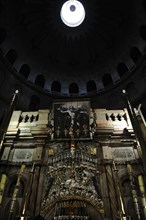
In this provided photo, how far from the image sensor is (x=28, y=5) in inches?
803

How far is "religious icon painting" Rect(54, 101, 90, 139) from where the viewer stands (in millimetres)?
12977

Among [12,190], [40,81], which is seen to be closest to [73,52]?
[40,81]

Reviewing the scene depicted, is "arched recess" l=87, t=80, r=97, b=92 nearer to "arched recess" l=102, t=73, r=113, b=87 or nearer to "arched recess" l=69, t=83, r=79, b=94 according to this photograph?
"arched recess" l=102, t=73, r=113, b=87

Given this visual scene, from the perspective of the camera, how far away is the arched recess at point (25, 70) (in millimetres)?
20894

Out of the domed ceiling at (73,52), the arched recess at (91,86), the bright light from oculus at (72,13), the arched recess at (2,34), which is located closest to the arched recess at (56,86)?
the domed ceiling at (73,52)

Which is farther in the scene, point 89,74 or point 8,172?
point 89,74

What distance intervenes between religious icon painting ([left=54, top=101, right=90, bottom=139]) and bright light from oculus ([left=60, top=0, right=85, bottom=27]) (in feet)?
42.6

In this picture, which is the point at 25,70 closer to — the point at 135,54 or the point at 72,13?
the point at 72,13

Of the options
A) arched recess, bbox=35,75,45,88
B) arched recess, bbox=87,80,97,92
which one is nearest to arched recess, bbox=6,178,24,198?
arched recess, bbox=35,75,45,88

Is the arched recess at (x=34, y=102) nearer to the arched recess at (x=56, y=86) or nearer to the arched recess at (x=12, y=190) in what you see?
the arched recess at (x=56, y=86)

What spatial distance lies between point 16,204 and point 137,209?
6253mm

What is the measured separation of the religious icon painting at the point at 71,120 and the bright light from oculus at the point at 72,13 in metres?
13.0

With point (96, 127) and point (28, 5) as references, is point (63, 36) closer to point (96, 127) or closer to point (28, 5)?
point (28, 5)

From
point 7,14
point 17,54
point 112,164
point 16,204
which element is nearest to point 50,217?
point 16,204
